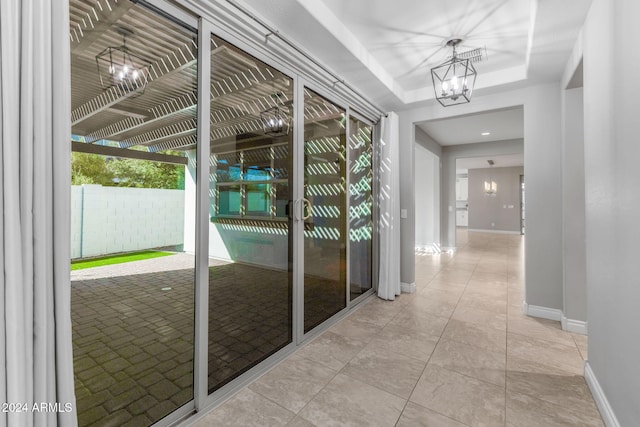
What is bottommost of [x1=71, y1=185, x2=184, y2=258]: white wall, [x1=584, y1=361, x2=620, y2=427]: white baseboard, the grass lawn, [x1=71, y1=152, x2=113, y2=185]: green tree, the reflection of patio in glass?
[x1=584, y1=361, x2=620, y2=427]: white baseboard

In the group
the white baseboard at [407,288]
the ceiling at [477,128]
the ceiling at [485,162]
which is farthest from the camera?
the ceiling at [485,162]

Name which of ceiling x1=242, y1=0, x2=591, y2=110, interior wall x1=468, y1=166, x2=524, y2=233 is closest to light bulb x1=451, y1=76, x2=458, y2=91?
ceiling x1=242, y1=0, x2=591, y2=110

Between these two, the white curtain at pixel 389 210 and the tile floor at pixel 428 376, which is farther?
the white curtain at pixel 389 210

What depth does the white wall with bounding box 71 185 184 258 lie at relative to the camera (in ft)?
4.21

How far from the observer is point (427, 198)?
7285 millimetres

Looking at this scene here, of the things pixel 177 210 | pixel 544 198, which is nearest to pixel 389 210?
pixel 544 198

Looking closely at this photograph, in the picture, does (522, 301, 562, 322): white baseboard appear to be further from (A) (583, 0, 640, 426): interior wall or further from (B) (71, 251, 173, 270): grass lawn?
(B) (71, 251, 173, 270): grass lawn

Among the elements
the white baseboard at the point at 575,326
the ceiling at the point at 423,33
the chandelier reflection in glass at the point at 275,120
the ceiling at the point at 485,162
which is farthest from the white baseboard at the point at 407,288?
the ceiling at the point at 485,162

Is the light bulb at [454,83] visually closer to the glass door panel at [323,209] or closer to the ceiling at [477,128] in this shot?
the glass door panel at [323,209]

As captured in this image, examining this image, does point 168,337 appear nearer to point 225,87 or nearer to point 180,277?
point 180,277

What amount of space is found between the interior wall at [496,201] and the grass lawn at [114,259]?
37.6 feet

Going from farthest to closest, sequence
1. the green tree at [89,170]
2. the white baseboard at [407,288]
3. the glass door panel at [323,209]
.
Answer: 1. the white baseboard at [407,288]
2. the glass door panel at [323,209]
3. the green tree at [89,170]

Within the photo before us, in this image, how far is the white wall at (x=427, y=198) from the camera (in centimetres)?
707

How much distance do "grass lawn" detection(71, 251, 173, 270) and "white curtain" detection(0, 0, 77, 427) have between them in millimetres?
323
